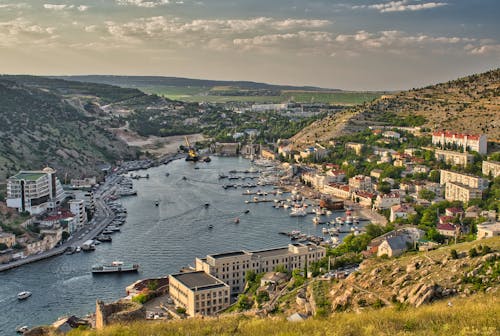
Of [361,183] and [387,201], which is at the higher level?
[361,183]

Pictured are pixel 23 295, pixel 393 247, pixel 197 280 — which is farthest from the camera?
pixel 23 295

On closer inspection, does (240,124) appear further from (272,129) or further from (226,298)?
(226,298)

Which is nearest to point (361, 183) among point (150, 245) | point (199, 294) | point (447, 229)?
point (447, 229)

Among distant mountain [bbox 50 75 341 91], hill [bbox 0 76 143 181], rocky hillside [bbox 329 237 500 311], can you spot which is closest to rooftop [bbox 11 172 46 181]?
hill [bbox 0 76 143 181]

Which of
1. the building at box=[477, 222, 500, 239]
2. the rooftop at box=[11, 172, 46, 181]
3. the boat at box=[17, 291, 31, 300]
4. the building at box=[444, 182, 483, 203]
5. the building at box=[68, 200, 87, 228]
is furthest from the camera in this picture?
the building at box=[444, 182, 483, 203]

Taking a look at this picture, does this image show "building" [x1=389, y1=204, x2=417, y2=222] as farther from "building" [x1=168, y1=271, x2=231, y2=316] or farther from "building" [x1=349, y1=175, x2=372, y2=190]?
"building" [x1=168, y1=271, x2=231, y2=316]

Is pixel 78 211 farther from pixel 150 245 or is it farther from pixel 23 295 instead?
pixel 23 295

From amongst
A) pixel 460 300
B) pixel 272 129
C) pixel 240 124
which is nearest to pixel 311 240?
pixel 460 300
